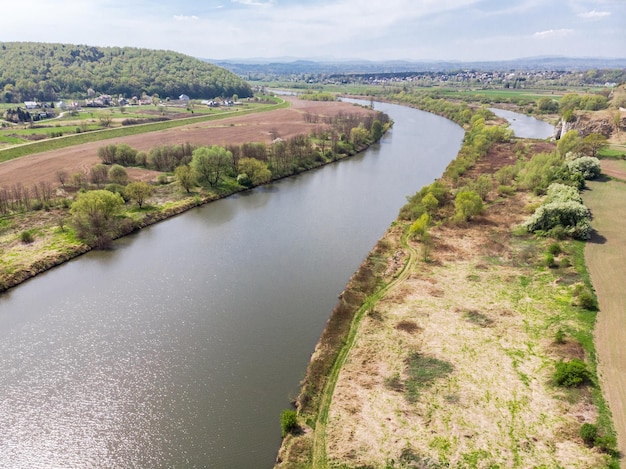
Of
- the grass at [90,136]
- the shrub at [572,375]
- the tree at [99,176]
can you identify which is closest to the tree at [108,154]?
the tree at [99,176]

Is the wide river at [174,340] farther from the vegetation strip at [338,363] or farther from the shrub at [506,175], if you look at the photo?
the shrub at [506,175]

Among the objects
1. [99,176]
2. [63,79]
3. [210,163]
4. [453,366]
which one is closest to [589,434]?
[453,366]

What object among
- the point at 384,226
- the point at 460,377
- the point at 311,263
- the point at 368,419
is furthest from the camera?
the point at 384,226

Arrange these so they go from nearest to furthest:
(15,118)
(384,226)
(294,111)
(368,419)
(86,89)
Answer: (368,419), (384,226), (15,118), (294,111), (86,89)

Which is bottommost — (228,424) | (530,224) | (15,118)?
(228,424)

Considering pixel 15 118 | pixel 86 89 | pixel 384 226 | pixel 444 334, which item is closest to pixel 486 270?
pixel 444 334

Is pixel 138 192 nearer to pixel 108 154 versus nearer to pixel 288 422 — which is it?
pixel 108 154

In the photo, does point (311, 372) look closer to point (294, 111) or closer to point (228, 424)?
point (228, 424)

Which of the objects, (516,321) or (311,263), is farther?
(311,263)
